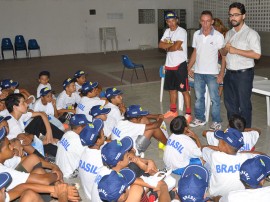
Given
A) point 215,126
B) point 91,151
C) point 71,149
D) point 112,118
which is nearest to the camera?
point 91,151

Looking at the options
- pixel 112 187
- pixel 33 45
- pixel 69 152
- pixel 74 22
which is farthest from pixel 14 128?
pixel 74 22

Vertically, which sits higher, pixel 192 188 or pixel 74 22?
pixel 74 22

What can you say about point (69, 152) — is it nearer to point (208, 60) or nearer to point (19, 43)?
point (208, 60)

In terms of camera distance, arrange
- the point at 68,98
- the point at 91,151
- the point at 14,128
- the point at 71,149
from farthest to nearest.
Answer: the point at 68,98
the point at 14,128
the point at 71,149
the point at 91,151

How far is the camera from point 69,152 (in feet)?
11.2

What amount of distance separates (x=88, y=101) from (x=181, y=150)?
1.87 m

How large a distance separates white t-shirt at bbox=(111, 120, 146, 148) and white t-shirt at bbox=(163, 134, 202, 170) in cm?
49

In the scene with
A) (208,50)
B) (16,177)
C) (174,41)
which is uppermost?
(174,41)

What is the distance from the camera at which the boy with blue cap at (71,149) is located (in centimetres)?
338

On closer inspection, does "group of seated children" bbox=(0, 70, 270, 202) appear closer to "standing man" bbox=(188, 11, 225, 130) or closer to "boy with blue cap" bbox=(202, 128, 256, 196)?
"boy with blue cap" bbox=(202, 128, 256, 196)

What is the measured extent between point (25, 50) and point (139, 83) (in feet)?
24.1

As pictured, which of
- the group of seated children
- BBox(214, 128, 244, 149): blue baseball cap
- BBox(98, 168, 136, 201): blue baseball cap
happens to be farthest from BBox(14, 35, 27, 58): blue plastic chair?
BBox(98, 168, 136, 201): blue baseball cap

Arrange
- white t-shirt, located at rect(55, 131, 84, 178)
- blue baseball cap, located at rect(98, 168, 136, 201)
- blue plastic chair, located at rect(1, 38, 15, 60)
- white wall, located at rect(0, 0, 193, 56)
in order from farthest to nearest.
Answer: white wall, located at rect(0, 0, 193, 56) → blue plastic chair, located at rect(1, 38, 15, 60) → white t-shirt, located at rect(55, 131, 84, 178) → blue baseball cap, located at rect(98, 168, 136, 201)

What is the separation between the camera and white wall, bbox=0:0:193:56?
43.8 ft
